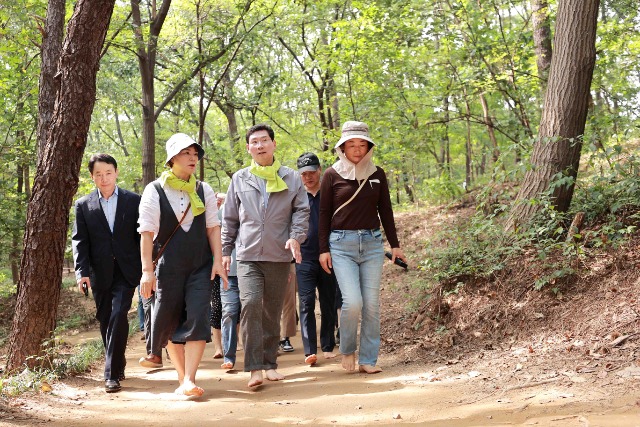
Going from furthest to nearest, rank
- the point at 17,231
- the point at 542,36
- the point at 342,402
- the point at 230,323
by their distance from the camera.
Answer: the point at 17,231 < the point at 542,36 < the point at 230,323 < the point at 342,402

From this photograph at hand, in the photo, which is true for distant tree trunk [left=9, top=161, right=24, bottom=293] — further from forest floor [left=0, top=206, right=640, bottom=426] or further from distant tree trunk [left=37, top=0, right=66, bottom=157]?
forest floor [left=0, top=206, right=640, bottom=426]

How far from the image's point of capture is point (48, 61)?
9227 millimetres

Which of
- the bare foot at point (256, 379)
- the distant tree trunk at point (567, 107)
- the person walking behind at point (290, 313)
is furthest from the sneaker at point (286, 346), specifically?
the distant tree trunk at point (567, 107)

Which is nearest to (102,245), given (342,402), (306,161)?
(306,161)

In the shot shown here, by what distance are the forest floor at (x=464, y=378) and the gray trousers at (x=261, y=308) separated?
1.01ft

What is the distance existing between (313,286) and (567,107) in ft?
12.6

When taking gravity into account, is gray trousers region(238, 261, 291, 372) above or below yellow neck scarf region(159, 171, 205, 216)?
below

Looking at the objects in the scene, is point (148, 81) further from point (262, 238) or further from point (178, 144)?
point (262, 238)

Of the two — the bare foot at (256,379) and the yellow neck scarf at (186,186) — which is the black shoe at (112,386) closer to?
the bare foot at (256,379)

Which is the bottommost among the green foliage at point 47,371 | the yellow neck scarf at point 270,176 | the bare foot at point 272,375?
the bare foot at point 272,375

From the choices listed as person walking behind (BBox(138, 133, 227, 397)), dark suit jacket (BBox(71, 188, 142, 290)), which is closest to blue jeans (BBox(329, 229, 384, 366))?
person walking behind (BBox(138, 133, 227, 397))

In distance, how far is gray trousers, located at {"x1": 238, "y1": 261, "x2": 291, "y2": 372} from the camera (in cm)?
584

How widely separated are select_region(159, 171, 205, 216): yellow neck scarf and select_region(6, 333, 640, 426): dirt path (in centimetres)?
167

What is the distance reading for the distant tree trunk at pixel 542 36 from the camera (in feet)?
40.5
